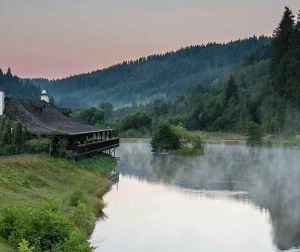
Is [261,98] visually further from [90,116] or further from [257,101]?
[90,116]

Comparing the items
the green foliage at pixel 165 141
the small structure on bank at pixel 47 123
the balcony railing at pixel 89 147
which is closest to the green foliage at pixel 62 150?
the small structure on bank at pixel 47 123

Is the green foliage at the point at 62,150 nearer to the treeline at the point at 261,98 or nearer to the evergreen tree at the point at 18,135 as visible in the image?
the evergreen tree at the point at 18,135

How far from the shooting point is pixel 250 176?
46688 millimetres

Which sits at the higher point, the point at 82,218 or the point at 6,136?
the point at 6,136

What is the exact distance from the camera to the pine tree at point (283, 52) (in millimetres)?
87188

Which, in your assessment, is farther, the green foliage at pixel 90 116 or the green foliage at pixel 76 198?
the green foliage at pixel 90 116

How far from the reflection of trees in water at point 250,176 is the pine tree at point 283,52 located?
18.1 metres

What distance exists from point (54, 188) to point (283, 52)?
224 ft

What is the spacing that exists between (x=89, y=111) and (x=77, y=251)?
408 ft

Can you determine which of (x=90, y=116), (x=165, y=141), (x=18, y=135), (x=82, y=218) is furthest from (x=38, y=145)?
(x=90, y=116)

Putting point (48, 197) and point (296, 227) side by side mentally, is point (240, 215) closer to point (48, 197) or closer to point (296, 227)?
point (296, 227)

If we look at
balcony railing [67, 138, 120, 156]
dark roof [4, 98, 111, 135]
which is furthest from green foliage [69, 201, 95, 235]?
balcony railing [67, 138, 120, 156]

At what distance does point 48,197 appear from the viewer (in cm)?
2430

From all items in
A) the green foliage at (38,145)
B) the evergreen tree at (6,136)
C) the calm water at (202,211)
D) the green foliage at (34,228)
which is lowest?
the calm water at (202,211)
